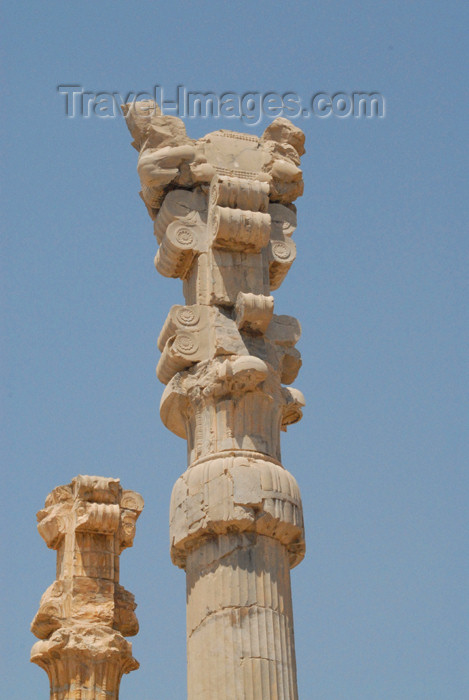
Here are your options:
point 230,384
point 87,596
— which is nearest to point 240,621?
point 230,384

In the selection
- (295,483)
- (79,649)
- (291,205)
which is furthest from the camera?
(79,649)

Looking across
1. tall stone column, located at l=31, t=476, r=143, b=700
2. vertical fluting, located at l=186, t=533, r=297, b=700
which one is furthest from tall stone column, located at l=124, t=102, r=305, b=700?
tall stone column, located at l=31, t=476, r=143, b=700

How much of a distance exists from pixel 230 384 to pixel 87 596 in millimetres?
6255

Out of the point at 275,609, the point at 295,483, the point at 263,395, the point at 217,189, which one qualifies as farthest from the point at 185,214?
the point at 275,609

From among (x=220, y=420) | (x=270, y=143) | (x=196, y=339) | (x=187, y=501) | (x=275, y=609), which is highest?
(x=270, y=143)

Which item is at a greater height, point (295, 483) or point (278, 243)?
point (278, 243)

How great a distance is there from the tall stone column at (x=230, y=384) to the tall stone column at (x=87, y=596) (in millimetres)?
5021

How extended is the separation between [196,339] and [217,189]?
1.77 meters

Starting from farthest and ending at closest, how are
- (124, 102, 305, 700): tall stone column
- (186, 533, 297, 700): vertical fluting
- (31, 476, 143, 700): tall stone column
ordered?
(31, 476, 143, 700): tall stone column, (124, 102, 305, 700): tall stone column, (186, 533, 297, 700): vertical fluting

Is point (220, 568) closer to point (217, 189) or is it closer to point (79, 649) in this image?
point (217, 189)

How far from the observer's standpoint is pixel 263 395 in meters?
12.9

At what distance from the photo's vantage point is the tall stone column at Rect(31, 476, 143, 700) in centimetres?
1708

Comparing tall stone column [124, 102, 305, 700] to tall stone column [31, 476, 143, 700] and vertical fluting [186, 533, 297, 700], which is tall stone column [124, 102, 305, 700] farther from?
tall stone column [31, 476, 143, 700]

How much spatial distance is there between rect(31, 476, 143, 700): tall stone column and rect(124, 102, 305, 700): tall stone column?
502cm
